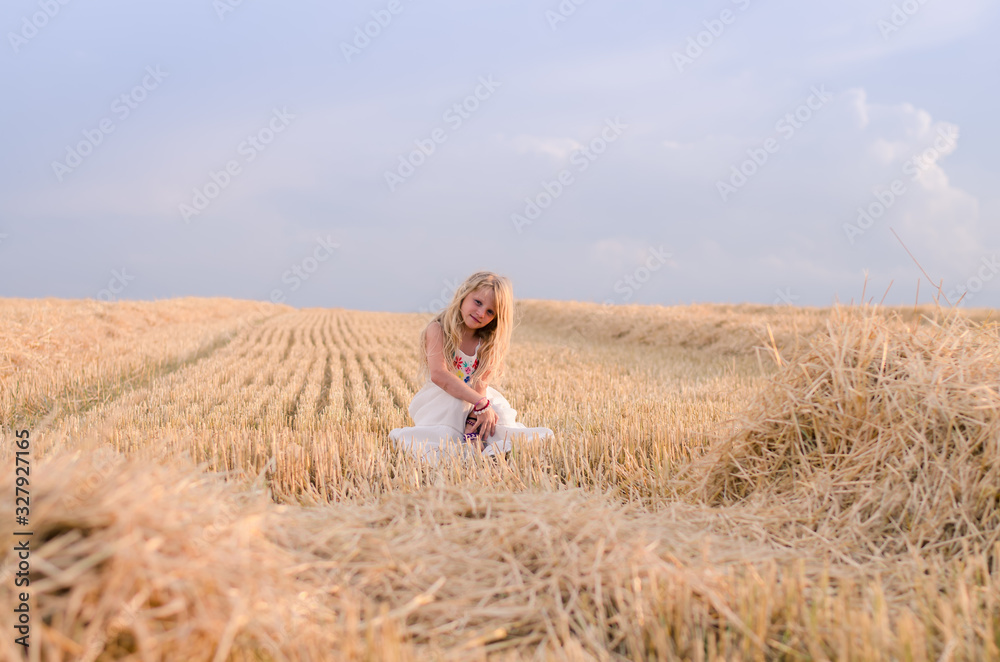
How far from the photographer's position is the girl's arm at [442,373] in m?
4.56

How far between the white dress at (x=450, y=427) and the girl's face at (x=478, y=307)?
364 mm

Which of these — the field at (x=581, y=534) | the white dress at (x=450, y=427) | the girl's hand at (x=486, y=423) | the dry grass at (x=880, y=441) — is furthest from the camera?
the girl's hand at (x=486, y=423)

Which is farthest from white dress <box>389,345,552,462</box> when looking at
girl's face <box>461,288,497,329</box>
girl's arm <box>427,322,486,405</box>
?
girl's face <box>461,288,497,329</box>

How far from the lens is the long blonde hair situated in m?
4.58

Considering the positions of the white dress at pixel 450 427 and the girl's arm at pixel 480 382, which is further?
the girl's arm at pixel 480 382

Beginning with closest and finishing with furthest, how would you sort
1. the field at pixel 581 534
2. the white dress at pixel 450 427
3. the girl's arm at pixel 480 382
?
the field at pixel 581 534
the white dress at pixel 450 427
the girl's arm at pixel 480 382

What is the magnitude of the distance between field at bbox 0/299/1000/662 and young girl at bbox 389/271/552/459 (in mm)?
333

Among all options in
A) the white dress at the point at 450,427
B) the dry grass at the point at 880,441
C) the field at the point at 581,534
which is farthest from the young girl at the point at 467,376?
the dry grass at the point at 880,441

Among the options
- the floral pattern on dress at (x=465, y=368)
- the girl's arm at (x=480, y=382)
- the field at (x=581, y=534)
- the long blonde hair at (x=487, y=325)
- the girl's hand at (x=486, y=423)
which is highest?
the long blonde hair at (x=487, y=325)

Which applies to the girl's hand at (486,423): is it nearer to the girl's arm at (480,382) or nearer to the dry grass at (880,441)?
the girl's arm at (480,382)

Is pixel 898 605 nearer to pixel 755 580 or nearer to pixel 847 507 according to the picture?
pixel 755 580

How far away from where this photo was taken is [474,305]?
456 centimetres

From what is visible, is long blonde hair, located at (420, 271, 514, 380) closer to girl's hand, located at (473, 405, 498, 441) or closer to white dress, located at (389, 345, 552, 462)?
white dress, located at (389, 345, 552, 462)

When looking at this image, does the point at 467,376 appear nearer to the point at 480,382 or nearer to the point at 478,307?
the point at 480,382
